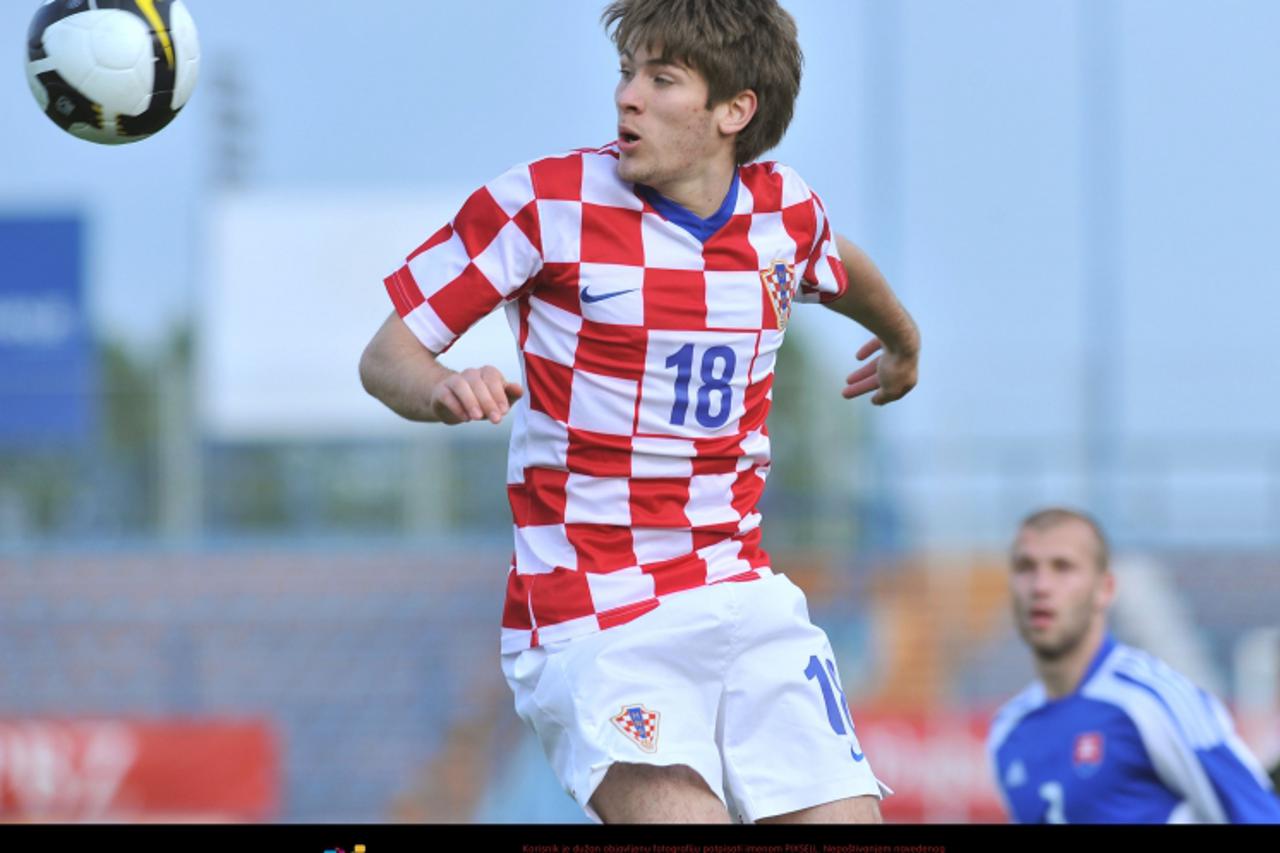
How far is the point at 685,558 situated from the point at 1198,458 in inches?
545

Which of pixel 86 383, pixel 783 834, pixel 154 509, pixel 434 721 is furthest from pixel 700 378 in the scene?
pixel 86 383

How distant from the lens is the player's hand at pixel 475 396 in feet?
9.23

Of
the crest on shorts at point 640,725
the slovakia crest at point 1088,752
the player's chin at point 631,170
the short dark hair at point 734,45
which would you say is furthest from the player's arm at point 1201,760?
the player's chin at point 631,170

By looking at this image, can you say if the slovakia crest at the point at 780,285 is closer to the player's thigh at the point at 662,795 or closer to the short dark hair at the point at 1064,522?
the player's thigh at the point at 662,795

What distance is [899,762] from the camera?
12.7m

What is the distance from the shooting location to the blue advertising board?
17906 mm

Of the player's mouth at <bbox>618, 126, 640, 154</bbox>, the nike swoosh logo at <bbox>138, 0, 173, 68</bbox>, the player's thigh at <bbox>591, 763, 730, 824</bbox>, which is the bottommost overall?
the player's thigh at <bbox>591, 763, 730, 824</bbox>

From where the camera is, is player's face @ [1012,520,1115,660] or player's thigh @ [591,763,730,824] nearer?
player's thigh @ [591,763,730,824]

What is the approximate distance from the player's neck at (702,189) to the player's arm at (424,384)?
52 centimetres

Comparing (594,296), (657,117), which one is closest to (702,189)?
(657,117)

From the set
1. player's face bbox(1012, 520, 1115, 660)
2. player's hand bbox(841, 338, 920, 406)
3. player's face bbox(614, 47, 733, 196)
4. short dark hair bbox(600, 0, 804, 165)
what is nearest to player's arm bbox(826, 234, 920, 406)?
player's hand bbox(841, 338, 920, 406)

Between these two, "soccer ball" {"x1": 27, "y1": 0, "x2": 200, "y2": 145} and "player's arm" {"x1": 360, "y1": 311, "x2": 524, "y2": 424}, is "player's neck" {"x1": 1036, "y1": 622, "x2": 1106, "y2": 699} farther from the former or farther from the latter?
"soccer ball" {"x1": 27, "y1": 0, "x2": 200, "y2": 145}

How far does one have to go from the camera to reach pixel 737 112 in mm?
3236

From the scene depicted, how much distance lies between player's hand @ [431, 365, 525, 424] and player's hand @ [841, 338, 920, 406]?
3.54 ft
